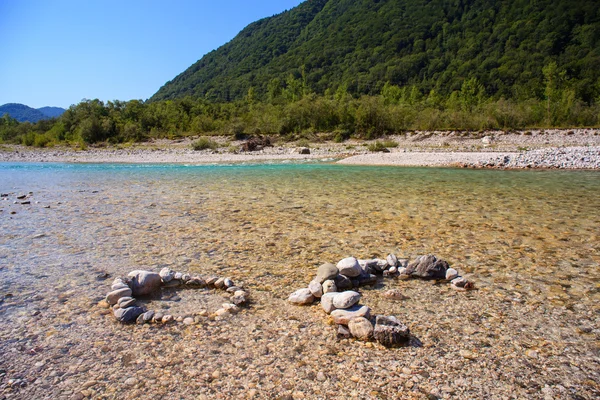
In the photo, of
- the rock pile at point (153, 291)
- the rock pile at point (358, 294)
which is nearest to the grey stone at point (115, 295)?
the rock pile at point (153, 291)

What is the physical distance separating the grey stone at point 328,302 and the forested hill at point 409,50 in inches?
→ 2606

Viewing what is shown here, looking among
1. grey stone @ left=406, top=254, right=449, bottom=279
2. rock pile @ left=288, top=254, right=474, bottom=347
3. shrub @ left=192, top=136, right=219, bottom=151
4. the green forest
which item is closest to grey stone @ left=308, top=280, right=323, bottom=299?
rock pile @ left=288, top=254, right=474, bottom=347

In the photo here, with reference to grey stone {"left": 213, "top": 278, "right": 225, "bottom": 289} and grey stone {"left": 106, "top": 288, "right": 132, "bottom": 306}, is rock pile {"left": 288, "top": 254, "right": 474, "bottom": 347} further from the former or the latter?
grey stone {"left": 106, "top": 288, "right": 132, "bottom": 306}

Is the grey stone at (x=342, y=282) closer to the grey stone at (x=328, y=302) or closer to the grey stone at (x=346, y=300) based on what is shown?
the grey stone at (x=328, y=302)

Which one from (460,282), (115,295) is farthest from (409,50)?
(115,295)

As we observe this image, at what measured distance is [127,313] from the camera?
3197mm

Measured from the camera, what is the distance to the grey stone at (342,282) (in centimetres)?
378

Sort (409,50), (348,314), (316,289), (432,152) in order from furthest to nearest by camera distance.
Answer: (409,50)
(432,152)
(316,289)
(348,314)

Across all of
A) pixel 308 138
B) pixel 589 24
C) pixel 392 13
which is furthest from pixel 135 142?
pixel 392 13

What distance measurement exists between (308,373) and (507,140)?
35039 mm

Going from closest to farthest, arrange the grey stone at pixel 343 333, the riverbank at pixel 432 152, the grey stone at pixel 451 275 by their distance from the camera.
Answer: the grey stone at pixel 343 333, the grey stone at pixel 451 275, the riverbank at pixel 432 152

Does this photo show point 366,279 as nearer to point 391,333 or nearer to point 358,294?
point 358,294

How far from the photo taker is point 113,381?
2.40 metres

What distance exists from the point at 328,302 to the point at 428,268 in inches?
57.6
